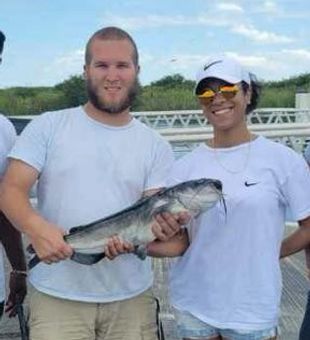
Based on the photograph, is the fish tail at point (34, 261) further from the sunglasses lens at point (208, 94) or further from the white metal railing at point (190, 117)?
the white metal railing at point (190, 117)

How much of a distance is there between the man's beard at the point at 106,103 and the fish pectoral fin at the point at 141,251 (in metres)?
0.59

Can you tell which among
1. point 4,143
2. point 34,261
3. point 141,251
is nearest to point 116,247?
point 141,251

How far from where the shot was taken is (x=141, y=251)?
10.4 feet

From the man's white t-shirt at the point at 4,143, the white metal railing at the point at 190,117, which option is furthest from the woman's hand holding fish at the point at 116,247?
the white metal railing at the point at 190,117

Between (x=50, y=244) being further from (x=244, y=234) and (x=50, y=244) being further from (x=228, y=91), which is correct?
(x=228, y=91)

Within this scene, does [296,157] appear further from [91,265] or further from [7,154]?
[7,154]

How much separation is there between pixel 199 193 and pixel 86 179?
0.55 meters

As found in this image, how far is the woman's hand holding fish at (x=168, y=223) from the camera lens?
3.05m

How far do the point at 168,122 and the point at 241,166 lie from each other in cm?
1054

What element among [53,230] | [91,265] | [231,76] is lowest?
[91,265]

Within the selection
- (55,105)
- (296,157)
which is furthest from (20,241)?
(55,105)

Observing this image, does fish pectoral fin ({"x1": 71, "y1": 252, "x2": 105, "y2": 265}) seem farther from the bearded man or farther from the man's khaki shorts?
the man's khaki shorts

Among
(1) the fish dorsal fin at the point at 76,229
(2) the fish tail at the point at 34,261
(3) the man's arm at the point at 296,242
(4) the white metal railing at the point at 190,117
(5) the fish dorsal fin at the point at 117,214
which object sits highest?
(5) the fish dorsal fin at the point at 117,214

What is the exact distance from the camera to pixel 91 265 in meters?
3.27
